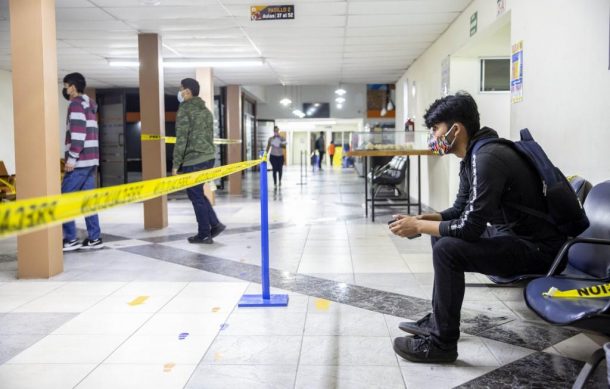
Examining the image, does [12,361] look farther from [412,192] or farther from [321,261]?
[412,192]

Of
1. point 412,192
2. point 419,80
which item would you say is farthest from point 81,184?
point 412,192

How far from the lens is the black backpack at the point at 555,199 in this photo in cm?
227

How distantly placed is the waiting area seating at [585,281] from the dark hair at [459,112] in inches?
27.0

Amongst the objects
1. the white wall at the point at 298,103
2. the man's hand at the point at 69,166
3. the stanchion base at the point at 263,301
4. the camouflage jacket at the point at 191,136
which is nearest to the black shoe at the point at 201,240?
the camouflage jacket at the point at 191,136

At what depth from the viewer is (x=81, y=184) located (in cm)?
516

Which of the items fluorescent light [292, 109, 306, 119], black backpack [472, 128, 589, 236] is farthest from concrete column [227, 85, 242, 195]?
fluorescent light [292, 109, 306, 119]

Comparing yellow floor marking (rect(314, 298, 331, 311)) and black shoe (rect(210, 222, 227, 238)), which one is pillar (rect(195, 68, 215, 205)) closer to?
black shoe (rect(210, 222, 227, 238))

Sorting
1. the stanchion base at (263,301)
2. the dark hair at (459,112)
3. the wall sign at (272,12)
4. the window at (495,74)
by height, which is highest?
the wall sign at (272,12)

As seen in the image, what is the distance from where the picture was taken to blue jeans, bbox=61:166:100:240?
16.7 feet

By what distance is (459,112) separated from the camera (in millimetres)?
2473

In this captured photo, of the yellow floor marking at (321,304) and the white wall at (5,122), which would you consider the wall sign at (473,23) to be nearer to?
the yellow floor marking at (321,304)

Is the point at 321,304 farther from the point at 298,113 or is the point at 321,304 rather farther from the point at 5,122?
the point at 298,113

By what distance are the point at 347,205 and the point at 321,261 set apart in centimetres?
440

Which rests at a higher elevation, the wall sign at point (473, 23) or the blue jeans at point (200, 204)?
the wall sign at point (473, 23)
